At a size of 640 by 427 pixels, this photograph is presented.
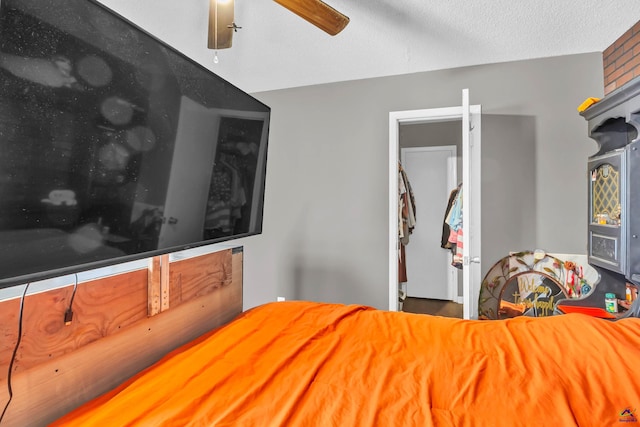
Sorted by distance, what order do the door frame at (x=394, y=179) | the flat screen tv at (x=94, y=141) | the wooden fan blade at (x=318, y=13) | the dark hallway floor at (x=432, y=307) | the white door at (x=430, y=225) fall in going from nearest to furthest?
1. the flat screen tv at (x=94, y=141)
2. the wooden fan blade at (x=318, y=13)
3. the door frame at (x=394, y=179)
4. the dark hallway floor at (x=432, y=307)
5. the white door at (x=430, y=225)

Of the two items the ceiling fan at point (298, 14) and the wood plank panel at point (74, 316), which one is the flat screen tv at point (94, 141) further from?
the ceiling fan at point (298, 14)

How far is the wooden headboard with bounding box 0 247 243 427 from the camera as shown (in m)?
0.74

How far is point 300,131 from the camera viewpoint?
284cm

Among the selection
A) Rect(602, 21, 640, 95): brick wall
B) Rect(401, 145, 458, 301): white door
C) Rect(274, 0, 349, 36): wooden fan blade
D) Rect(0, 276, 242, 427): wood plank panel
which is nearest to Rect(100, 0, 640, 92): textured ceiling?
Rect(602, 21, 640, 95): brick wall

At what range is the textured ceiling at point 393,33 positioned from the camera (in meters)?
1.69

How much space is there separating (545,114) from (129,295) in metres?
2.77

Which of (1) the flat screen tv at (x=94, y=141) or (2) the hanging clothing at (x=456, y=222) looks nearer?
(1) the flat screen tv at (x=94, y=141)

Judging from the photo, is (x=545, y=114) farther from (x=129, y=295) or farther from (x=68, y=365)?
(x=68, y=365)

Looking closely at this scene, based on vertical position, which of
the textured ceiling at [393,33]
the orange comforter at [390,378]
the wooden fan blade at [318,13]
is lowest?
the orange comforter at [390,378]

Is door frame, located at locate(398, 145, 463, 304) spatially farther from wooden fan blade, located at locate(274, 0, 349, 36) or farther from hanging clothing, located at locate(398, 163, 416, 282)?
wooden fan blade, located at locate(274, 0, 349, 36)

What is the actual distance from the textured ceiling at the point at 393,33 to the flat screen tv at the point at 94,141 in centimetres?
94

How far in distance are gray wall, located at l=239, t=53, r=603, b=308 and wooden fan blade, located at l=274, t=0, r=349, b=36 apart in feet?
3.75

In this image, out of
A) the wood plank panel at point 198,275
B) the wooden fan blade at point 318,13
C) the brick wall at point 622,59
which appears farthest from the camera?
the brick wall at point 622,59

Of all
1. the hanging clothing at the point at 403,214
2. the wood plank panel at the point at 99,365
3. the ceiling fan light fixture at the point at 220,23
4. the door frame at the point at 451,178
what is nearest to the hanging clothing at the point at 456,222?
the hanging clothing at the point at 403,214
